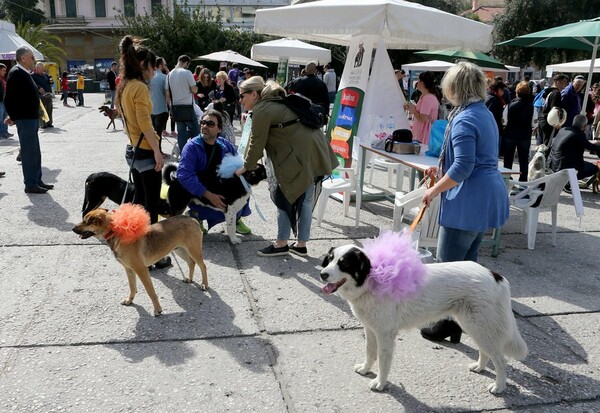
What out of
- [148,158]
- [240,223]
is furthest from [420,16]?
[148,158]

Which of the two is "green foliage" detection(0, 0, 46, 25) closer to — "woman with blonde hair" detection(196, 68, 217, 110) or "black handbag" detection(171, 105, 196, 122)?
"woman with blonde hair" detection(196, 68, 217, 110)

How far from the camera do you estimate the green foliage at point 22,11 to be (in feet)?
185

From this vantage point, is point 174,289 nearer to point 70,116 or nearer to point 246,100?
point 246,100

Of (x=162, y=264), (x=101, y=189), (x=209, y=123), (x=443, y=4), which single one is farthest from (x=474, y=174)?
(x=443, y=4)

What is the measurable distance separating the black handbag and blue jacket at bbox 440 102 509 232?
21.6 feet

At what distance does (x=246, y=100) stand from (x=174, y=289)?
191 cm

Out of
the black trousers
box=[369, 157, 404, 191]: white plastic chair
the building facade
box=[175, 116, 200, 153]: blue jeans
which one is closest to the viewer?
the black trousers

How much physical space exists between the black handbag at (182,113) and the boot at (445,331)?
6707 mm

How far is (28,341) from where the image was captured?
3438 millimetres

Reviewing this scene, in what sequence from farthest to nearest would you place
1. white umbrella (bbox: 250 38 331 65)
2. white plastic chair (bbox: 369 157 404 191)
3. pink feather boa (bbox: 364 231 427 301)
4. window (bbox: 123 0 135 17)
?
window (bbox: 123 0 135 17)
white umbrella (bbox: 250 38 331 65)
white plastic chair (bbox: 369 157 404 191)
pink feather boa (bbox: 364 231 427 301)

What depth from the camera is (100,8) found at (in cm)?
5731

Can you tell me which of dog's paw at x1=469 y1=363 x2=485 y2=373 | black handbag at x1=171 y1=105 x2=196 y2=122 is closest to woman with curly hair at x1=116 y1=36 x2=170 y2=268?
dog's paw at x1=469 y1=363 x2=485 y2=373

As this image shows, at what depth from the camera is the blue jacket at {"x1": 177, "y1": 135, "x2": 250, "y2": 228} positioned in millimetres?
4996

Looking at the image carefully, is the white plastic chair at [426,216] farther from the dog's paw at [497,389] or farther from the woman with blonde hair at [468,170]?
the dog's paw at [497,389]
